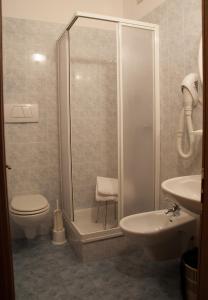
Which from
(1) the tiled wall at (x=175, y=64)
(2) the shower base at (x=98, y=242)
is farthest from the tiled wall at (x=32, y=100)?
(1) the tiled wall at (x=175, y=64)

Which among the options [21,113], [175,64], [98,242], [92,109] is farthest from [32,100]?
[98,242]

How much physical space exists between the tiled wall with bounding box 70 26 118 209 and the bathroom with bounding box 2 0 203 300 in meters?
0.01

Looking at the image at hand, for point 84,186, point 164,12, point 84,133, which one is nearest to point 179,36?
point 164,12

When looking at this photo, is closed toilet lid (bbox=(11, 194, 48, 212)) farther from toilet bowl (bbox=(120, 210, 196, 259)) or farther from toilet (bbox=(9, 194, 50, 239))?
toilet bowl (bbox=(120, 210, 196, 259))

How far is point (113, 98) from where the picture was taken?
10.3 feet

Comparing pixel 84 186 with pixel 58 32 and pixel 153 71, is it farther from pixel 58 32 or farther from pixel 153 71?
pixel 58 32

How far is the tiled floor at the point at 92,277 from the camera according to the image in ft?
6.26

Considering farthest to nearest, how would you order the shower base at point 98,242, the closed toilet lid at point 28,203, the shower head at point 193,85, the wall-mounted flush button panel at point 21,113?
the wall-mounted flush button panel at point 21,113, the closed toilet lid at point 28,203, the shower base at point 98,242, the shower head at point 193,85

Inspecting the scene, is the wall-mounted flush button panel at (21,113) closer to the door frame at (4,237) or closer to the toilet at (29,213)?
the toilet at (29,213)

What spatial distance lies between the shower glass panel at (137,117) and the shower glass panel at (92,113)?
48 cm

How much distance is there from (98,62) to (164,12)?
0.92m

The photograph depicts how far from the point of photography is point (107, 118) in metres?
3.14

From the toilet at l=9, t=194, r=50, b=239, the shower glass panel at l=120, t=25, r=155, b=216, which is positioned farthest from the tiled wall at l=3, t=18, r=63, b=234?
the shower glass panel at l=120, t=25, r=155, b=216

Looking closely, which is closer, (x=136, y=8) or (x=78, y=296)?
(x=78, y=296)
